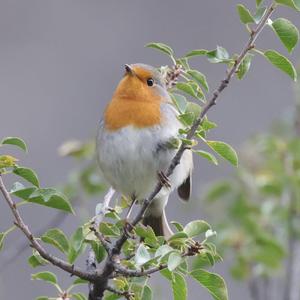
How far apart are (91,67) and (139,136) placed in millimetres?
5279

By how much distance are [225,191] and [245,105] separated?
150 inches

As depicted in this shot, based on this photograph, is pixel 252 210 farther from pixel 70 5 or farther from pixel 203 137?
pixel 70 5

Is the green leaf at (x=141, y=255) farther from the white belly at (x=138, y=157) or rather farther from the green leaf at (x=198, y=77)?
the white belly at (x=138, y=157)

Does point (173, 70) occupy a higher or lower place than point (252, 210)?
higher

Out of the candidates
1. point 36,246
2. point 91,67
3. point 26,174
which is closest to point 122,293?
point 36,246

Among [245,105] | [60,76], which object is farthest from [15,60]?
[245,105]

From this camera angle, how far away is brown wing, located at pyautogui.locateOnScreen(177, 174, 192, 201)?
405 cm

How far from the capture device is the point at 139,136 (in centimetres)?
372

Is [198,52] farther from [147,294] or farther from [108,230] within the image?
[147,294]

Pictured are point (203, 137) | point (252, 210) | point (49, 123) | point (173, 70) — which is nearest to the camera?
point (203, 137)

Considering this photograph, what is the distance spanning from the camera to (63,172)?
7.71 meters

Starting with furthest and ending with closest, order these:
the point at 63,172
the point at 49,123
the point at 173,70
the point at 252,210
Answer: the point at 49,123 < the point at 63,172 < the point at 252,210 < the point at 173,70

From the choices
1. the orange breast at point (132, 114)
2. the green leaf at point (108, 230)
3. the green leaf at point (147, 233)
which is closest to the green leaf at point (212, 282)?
the green leaf at point (147, 233)

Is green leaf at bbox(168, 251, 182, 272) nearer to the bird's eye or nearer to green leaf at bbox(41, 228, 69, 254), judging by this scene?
green leaf at bbox(41, 228, 69, 254)
